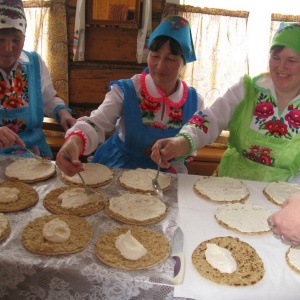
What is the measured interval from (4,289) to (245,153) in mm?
1404

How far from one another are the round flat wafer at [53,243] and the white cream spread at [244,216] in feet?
1.75

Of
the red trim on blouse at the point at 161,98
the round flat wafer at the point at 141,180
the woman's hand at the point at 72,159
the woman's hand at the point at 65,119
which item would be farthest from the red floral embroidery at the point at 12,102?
the round flat wafer at the point at 141,180

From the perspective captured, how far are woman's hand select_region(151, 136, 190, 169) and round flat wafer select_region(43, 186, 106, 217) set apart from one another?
1.10 feet

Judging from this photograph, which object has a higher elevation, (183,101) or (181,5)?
(181,5)

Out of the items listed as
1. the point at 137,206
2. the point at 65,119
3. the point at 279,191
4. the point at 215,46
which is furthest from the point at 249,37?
the point at 137,206

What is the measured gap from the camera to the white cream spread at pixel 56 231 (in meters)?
1.21

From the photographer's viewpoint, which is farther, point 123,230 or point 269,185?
point 269,185

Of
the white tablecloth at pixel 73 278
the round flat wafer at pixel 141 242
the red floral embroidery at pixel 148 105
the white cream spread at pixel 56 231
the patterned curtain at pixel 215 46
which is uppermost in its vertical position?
the patterned curtain at pixel 215 46

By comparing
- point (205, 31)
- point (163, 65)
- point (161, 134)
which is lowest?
point (161, 134)

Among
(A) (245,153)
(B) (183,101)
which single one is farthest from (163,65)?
(A) (245,153)

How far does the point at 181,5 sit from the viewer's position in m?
3.38

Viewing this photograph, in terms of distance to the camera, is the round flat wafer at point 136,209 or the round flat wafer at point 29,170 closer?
the round flat wafer at point 136,209

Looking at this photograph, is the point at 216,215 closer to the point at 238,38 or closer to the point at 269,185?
the point at 269,185

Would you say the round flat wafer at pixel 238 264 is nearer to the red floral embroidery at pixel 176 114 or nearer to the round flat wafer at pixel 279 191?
the round flat wafer at pixel 279 191
